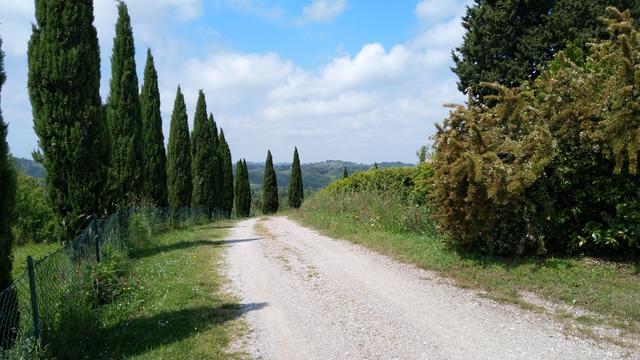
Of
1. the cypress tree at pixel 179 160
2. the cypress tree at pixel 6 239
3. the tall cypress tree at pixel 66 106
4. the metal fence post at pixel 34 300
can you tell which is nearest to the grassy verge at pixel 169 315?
the metal fence post at pixel 34 300

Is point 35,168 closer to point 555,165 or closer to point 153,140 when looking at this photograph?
point 153,140

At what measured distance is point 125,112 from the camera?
53.9ft

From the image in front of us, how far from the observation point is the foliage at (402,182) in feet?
44.3

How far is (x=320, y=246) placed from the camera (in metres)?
12.3

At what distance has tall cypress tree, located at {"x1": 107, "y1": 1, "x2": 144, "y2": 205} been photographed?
53.3 feet

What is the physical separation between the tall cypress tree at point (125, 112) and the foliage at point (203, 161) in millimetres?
14948

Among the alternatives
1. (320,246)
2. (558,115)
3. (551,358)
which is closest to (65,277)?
(551,358)

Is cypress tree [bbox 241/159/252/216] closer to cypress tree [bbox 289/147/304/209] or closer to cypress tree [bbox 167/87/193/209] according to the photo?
cypress tree [bbox 289/147/304/209]

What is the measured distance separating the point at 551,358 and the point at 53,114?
34.2ft

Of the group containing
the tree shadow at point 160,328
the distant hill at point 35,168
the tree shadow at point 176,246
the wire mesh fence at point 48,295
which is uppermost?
the distant hill at point 35,168

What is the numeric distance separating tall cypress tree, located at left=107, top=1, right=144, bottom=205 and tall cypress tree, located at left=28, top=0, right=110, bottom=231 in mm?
5844

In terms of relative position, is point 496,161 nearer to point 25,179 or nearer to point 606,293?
point 606,293

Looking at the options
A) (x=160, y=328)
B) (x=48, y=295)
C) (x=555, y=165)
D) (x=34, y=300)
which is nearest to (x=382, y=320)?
(x=160, y=328)

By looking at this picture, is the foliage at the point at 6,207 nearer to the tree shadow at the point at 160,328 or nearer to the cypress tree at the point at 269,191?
the tree shadow at the point at 160,328
